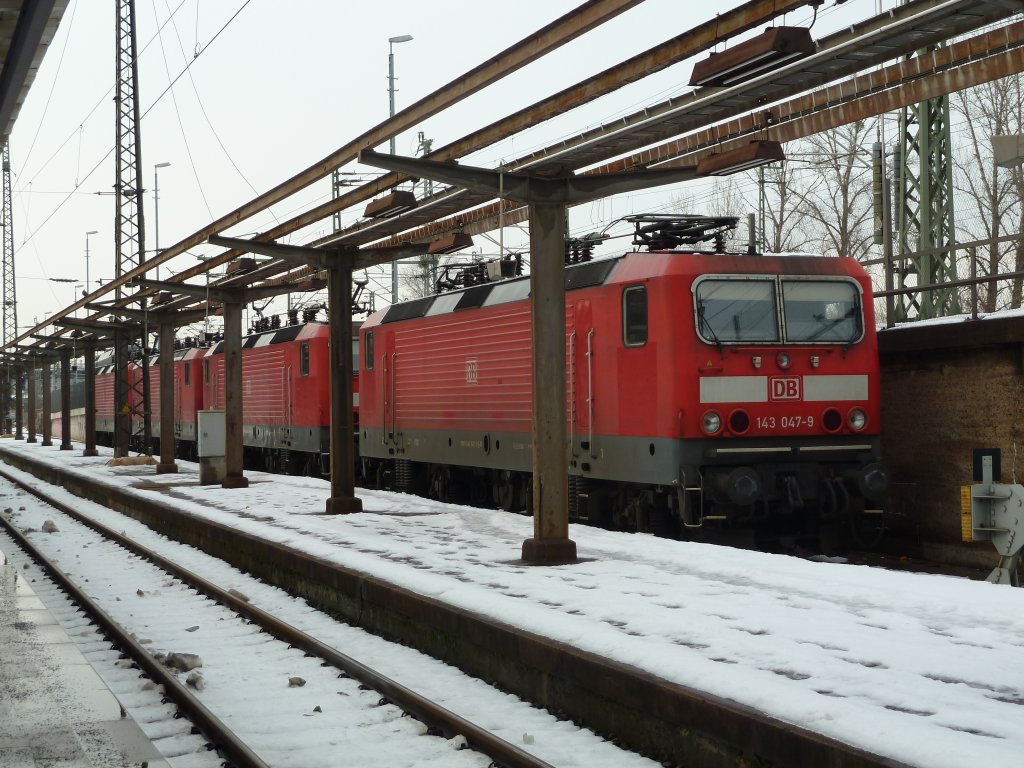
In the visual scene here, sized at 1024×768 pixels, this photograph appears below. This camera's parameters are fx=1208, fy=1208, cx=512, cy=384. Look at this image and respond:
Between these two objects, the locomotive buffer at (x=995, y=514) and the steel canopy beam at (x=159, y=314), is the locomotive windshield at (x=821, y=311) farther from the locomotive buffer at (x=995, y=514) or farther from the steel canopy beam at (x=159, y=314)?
the steel canopy beam at (x=159, y=314)

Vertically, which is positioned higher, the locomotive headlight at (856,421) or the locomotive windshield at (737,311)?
the locomotive windshield at (737,311)

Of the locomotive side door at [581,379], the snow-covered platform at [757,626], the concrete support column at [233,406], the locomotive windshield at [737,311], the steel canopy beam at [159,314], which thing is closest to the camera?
the snow-covered platform at [757,626]

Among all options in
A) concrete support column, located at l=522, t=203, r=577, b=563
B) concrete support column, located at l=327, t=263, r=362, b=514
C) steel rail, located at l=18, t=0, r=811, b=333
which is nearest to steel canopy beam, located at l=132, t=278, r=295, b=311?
concrete support column, located at l=327, t=263, r=362, b=514

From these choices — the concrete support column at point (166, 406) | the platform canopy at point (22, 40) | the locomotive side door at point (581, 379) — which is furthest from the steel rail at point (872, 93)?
the concrete support column at point (166, 406)

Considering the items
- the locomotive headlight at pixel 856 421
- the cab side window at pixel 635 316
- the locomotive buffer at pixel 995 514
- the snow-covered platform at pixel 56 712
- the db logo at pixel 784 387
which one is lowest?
the snow-covered platform at pixel 56 712

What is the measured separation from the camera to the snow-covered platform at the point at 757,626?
5.25 metres

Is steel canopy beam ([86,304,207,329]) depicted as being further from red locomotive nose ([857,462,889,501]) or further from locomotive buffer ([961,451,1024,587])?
locomotive buffer ([961,451,1024,587])

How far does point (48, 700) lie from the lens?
Result: 6473mm

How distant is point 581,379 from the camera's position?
14.0 meters

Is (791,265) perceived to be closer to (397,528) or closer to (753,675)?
(397,528)

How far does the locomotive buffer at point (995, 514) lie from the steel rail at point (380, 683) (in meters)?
4.83

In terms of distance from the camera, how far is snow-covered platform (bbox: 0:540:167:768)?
543 cm

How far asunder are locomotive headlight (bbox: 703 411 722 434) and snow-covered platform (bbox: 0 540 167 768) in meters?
6.49

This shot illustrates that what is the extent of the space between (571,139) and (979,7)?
11.7 feet
